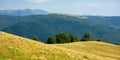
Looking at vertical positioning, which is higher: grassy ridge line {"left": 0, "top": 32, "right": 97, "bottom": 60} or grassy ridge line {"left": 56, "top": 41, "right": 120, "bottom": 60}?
grassy ridge line {"left": 0, "top": 32, "right": 97, "bottom": 60}

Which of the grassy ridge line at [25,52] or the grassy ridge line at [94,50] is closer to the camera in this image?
the grassy ridge line at [25,52]

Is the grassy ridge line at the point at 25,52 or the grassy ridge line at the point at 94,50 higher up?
the grassy ridge line at the point at 25,52

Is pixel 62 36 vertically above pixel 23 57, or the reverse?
pixel 23 57

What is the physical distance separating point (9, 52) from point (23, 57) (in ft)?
5.66

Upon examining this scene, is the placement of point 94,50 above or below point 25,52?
below

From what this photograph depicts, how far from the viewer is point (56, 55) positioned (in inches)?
1253

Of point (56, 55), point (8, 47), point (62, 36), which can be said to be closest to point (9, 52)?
point (8, 47)

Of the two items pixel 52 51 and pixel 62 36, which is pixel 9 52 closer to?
pixel 52 51

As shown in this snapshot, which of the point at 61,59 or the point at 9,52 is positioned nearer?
the point at 9,52

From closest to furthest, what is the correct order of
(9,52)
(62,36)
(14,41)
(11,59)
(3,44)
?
1. (11,59)
2. (9,52)
3. (3,44)
4. (14,41)
5. (62,36)

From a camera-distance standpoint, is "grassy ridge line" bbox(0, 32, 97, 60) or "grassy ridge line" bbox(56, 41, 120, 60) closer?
"grassy ridge line" bbox(0, 32, 97, 60)

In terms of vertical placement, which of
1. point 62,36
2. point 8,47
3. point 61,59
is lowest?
point 62,36

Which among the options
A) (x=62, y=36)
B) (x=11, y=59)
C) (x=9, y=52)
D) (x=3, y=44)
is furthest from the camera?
(x=62, y=36)

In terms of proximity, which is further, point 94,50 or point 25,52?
point 94,50
